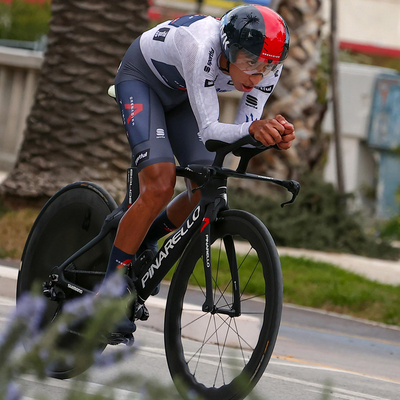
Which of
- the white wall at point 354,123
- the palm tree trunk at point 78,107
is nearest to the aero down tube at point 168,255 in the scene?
the palm tree trunk at point 78,107

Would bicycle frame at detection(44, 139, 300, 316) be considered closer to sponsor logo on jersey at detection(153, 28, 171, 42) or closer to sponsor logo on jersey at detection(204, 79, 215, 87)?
sponsor logo on jersey at detection(204, 79, 215, 87)

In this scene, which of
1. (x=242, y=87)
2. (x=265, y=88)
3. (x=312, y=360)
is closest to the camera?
(x=242, y=87)

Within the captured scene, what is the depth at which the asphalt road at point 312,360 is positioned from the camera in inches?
165

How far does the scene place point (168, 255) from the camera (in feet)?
12.8

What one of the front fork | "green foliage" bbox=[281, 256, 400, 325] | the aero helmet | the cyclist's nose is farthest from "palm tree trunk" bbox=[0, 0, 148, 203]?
the aero helmet

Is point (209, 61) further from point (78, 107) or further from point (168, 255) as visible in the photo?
point (78, 107)

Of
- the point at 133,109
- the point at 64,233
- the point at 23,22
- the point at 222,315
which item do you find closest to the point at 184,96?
the point at 133,109

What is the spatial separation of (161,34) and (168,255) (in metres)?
1.16

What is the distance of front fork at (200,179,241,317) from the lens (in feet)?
12.2

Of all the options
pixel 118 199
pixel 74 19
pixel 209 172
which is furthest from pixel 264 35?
pixel 74 19

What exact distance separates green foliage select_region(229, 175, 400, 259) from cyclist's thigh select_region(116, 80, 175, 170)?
269 inches

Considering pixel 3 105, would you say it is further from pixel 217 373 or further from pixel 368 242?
pixel 217 373

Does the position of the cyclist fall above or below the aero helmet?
below

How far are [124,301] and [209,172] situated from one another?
1881 mm
